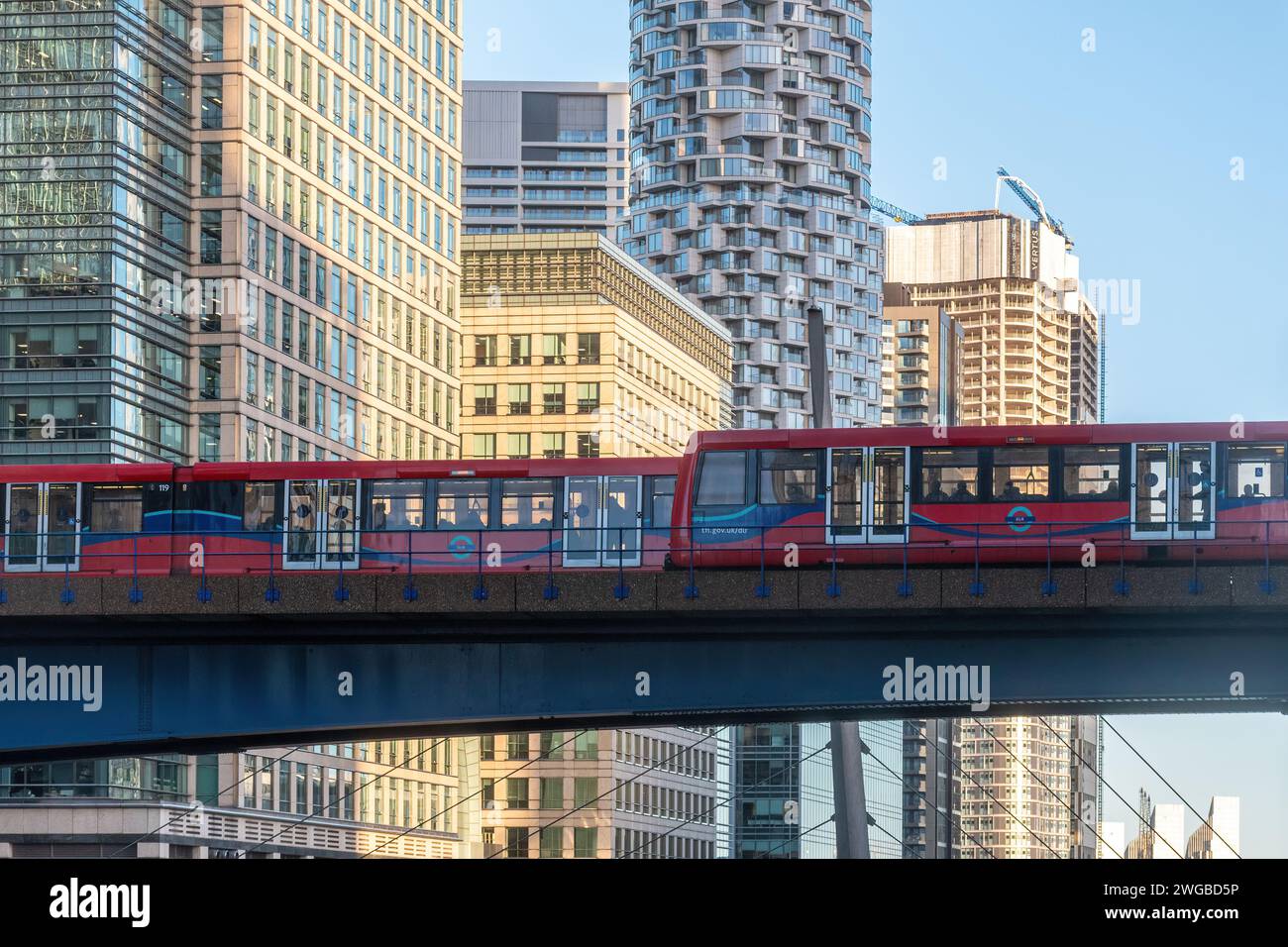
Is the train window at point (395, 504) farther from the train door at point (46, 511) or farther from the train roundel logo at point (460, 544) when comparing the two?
the train door at point (46, 511)

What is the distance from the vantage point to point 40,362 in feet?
335

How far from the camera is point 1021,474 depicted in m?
48.5

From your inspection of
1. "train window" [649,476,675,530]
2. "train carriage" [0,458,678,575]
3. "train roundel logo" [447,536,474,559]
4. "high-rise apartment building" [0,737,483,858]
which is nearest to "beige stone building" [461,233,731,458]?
"high-rise apartment building" [0,737,483,858]

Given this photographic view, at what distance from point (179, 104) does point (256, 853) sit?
37.5 metres

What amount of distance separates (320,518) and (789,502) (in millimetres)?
12848

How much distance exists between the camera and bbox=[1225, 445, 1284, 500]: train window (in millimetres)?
46469

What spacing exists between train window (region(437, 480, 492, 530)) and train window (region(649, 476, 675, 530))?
4247mm

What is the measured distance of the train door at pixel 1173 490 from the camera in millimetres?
46219

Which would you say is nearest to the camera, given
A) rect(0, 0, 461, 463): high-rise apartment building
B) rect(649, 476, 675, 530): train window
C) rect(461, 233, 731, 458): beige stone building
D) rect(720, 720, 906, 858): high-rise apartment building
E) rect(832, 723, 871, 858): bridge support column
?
rect(832, 723, 871, 858): bridge support column

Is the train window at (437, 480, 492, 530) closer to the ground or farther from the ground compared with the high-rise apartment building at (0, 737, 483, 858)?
farther from the ground

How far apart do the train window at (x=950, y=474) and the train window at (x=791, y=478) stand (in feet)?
7.98

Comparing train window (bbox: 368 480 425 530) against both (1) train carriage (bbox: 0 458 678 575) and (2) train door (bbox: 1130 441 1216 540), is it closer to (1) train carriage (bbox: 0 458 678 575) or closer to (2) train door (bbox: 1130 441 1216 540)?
(1) train carriage (bbox: 0 458 678 575)

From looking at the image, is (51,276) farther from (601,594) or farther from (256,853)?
(601,594)
